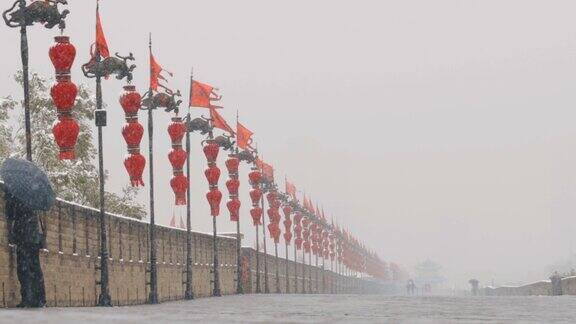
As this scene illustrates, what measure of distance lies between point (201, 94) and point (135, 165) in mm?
13575

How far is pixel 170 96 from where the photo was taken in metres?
35.8

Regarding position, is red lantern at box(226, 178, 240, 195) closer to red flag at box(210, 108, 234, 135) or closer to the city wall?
red flag at box(210, 108, 234, 135)

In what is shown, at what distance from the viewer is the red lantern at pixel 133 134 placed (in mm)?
31031

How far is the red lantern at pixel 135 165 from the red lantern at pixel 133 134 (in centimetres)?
28

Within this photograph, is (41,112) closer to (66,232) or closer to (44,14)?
(66,232)

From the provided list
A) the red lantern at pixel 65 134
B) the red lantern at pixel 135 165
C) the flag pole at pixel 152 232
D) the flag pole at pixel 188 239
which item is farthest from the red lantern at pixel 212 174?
the red lantern at pixel 65 134

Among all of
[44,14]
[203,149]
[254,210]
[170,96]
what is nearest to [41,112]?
[254,210]

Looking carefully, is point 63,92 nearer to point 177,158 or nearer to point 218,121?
point 177,158

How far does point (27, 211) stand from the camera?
66.1 ft

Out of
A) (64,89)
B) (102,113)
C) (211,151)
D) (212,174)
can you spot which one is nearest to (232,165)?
(212,174)

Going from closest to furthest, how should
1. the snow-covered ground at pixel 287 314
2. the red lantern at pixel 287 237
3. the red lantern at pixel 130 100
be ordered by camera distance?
the snow-covered ground at pixel 287 314 → the red lantern at pixel 130 100 → the red lantern at pixel 287 237

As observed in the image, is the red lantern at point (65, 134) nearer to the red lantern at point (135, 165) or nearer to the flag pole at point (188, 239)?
the red lantern at point (135, 165)

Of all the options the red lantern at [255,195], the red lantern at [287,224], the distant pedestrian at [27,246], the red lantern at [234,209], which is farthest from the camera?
the red lantern at [287,224]

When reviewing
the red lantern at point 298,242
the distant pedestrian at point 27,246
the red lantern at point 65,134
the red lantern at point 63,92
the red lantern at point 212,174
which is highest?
the red lantern at point 212,174
